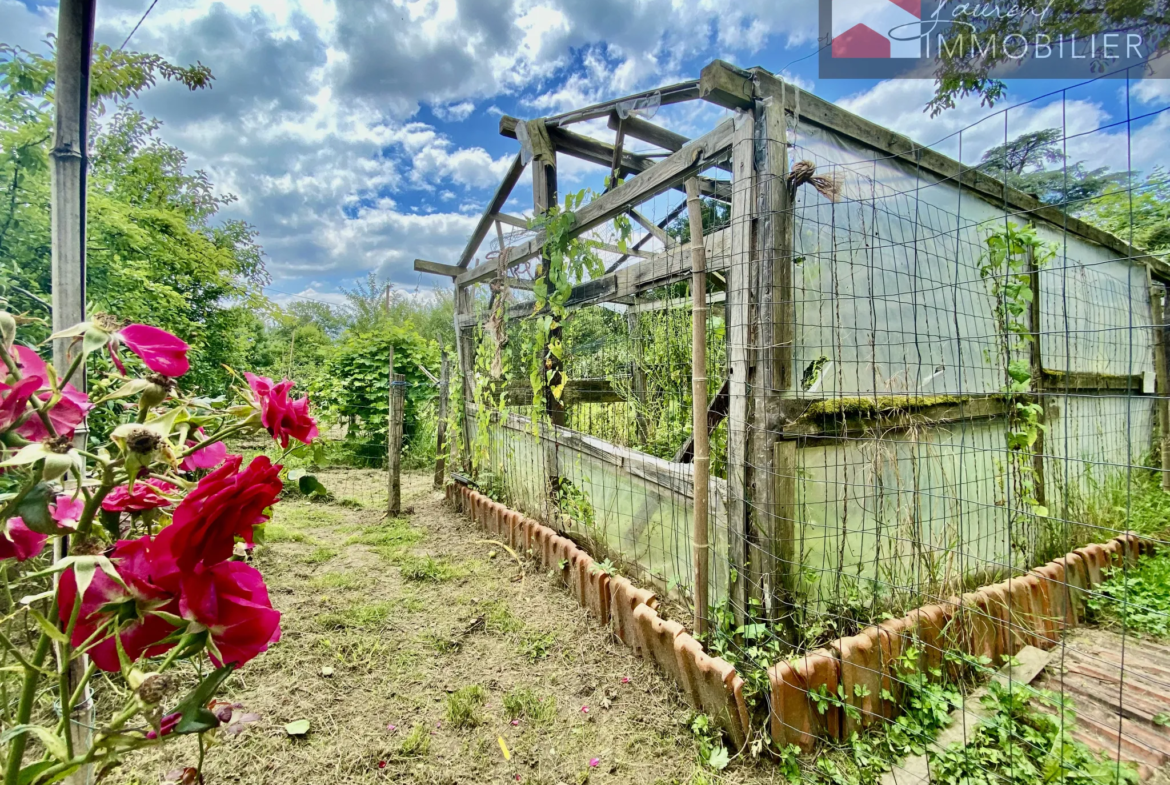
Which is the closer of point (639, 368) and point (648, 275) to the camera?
point (648, 275)

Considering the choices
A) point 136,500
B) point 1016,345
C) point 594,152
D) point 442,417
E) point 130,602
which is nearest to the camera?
point 130,602

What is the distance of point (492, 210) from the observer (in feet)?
13.9

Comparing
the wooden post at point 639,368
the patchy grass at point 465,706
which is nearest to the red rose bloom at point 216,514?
the patchy grass at point 465,706

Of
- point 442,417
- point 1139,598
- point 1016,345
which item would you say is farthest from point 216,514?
point 442,417

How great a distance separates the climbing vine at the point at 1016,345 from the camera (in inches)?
97.7

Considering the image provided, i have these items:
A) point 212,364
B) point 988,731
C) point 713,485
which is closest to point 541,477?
point 713,485

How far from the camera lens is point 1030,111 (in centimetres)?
153

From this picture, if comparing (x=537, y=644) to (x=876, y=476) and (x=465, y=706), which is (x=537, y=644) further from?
(x=876, y=476)

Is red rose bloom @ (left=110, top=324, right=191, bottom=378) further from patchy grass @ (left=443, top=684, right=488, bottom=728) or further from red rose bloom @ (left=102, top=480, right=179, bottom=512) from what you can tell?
patchy grass @ (left=443, top=684, right=488, bottom=728)

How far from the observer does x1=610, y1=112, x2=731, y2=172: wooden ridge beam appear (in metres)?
3.43

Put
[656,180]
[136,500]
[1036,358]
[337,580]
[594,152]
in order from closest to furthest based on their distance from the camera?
[136,500] → [656,180] → [337,580] → [1036,358] → [594,152]

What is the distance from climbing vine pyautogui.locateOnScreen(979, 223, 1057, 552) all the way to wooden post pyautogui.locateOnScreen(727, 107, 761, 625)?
1.55 m

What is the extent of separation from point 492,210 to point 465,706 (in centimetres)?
374

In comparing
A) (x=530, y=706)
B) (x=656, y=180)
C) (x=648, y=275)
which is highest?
(x=656, y=180)
